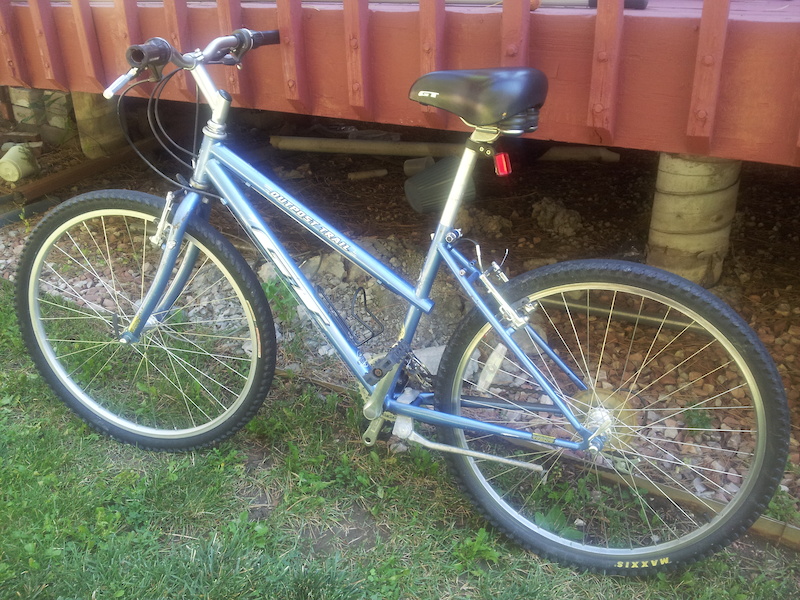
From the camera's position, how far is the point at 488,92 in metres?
1.76

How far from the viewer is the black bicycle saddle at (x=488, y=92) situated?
69.2 inches

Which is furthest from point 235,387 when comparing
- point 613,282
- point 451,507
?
point 613,282

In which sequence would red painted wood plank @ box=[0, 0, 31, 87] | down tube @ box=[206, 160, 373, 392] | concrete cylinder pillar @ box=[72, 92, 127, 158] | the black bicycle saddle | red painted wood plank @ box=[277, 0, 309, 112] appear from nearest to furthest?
the black bicycle saddle → down tube @ box=[206, 160, 373, 392] → red painted wood plank @ box=[277, 0, 309, 112] → red painted wood plank @ box=[0, 0, 31, 87] → concrete cylinder pillar @ box=[72, 92, 127, 158]

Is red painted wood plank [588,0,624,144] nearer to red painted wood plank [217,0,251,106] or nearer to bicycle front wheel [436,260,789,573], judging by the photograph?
bicycle front wheel [436,260,789,573]

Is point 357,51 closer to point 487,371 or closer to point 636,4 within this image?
point 636,4

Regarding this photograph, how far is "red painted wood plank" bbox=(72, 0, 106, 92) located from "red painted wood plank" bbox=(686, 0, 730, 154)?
9.13 feet

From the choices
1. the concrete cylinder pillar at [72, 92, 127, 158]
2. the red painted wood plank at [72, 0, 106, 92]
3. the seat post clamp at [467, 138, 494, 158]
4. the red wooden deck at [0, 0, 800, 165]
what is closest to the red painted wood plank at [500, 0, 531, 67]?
the red wooden deck at [0, 0, 800, 165]

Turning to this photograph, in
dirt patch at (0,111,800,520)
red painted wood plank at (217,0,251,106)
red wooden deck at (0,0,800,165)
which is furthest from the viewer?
dirt patch at (0,111,800,520)

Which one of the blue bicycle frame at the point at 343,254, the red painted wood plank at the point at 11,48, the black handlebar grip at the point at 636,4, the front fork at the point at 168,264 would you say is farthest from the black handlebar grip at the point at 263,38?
the red painted wood plank at the point at 11,48

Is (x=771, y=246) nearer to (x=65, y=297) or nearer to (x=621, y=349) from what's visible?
(x=621, y=349)

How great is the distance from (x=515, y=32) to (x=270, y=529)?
1.91 metres

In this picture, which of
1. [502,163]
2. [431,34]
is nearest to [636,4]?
[431,34]

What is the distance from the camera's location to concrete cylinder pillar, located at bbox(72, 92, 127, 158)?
4750 millimetres

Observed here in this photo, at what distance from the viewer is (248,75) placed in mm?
2953
